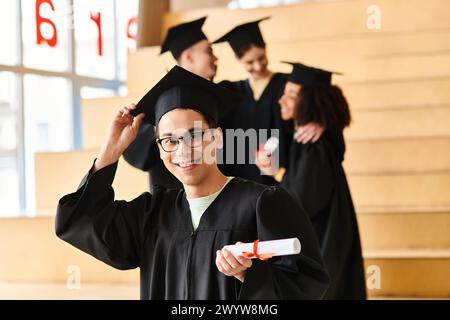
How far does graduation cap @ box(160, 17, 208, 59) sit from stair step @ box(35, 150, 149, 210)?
46.5 inches

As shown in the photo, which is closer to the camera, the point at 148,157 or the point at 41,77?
the point at 148,157

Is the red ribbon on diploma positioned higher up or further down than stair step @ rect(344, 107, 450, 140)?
further down

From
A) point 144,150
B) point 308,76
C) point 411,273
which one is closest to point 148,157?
point 144,150

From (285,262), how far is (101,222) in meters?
0.37

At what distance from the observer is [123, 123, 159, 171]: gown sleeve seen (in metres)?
2.81

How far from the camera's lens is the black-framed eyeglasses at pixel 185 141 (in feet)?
5.24

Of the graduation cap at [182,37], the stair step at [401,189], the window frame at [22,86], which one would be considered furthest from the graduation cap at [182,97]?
the stair step at [401,189]

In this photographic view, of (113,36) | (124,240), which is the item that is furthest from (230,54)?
(124,240)

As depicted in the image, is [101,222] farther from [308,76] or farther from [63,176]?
[63,176]

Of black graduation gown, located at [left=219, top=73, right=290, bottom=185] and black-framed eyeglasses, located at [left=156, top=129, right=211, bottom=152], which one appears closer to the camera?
black-framed eyeglasses, located at [left=156, top=129, right=211, bottom=152]

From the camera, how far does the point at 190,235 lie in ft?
5.50

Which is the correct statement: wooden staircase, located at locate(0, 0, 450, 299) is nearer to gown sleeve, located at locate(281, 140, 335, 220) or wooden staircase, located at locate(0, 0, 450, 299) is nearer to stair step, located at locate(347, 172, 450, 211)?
stair step, located at locate(347, 172, 450, 211)

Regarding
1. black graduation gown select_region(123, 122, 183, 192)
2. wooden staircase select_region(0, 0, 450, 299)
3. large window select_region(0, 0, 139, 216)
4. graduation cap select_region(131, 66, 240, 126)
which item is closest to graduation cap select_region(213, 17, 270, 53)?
large window select_region(0, 0, 139, 216)

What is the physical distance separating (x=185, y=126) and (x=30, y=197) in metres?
3.26
